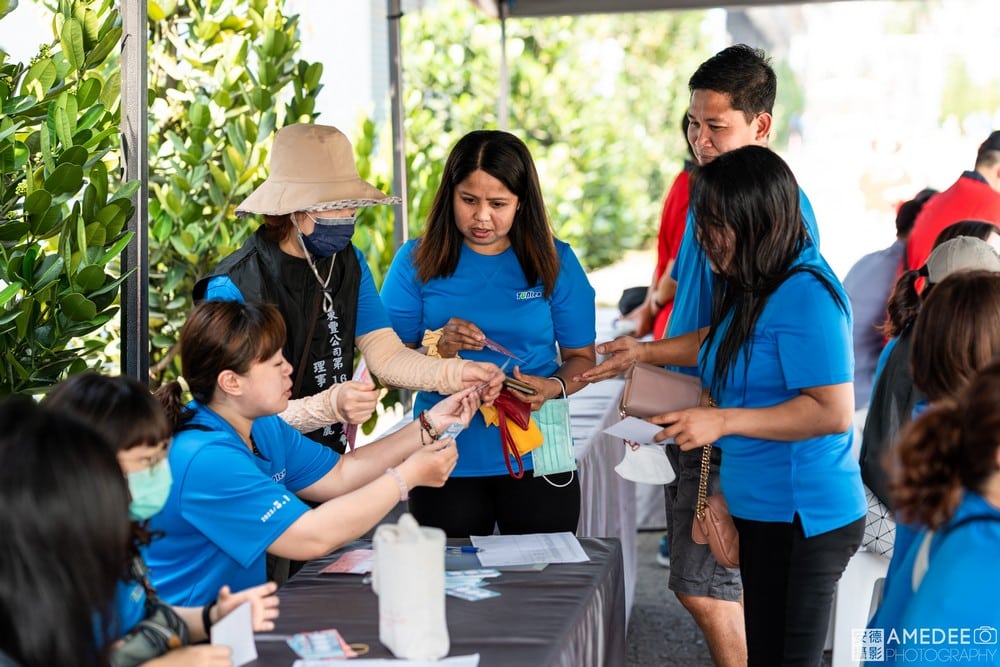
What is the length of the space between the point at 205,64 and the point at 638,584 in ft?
9.08

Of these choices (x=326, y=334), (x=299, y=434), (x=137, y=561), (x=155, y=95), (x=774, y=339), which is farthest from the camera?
(x=155, y=95)

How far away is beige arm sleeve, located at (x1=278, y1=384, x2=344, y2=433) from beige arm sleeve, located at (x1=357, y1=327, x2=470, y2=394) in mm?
166

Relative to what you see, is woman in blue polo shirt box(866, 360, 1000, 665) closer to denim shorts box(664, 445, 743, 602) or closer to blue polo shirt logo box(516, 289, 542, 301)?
denim shorts box(664, 445, 743, 602)

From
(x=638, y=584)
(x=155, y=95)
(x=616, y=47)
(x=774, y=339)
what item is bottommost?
(x=638, y=584)

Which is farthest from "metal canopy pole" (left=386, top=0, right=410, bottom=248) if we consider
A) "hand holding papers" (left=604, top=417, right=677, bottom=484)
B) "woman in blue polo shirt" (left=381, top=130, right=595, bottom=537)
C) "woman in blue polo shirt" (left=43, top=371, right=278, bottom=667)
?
"woman in blue polo shirt" (left=43, top=371, right=278, bottom=667)

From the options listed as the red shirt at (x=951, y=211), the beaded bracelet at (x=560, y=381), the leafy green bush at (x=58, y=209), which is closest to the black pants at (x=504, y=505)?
the beaded bracelet at (x=560, y=381)

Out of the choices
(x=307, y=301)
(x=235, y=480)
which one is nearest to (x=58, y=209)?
(x=307, y=301)

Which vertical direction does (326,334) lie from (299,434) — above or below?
above

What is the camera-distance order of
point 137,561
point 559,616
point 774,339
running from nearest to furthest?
point 137,561 → point 559,616 → point 774,339

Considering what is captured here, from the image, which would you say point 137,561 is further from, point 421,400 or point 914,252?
point 914,252

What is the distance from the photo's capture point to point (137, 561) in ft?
5.49

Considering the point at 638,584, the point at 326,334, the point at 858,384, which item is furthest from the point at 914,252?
the point at 326,334

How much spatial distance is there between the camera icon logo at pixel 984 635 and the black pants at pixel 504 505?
132 cm

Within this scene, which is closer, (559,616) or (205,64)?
(559,616)
